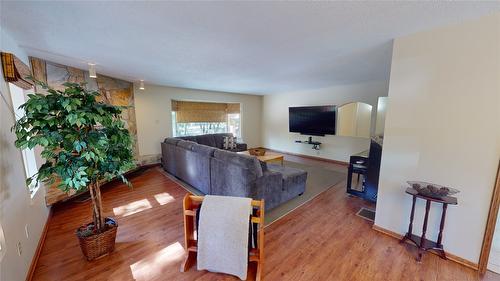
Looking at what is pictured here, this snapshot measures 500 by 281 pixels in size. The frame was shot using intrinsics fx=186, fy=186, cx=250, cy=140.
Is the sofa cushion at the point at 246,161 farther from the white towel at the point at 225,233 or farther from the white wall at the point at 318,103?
the white wall at the point at 318,103

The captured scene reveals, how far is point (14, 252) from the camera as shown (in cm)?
144

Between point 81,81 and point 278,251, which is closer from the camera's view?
point 278,251

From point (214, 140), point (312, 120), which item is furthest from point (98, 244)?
point (312, 120)

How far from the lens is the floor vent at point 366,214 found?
2590 mm

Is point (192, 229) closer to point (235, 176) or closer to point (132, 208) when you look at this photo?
point (235, 176)

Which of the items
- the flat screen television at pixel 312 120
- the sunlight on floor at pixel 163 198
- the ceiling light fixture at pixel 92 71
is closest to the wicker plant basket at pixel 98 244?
the sunlight on floor at pixel 163 198

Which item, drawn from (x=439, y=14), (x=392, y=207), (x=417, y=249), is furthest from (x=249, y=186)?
(x=439, y=14)

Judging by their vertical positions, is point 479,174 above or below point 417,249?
above

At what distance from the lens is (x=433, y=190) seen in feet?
5.82

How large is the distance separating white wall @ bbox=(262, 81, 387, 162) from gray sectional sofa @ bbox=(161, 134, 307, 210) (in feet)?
8.92

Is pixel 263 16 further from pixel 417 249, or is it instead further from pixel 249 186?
pixel 417 249

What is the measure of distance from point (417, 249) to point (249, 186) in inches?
76.4

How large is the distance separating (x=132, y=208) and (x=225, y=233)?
2.05 metres

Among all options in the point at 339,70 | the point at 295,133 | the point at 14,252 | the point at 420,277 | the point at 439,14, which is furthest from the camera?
the point at 295,133
